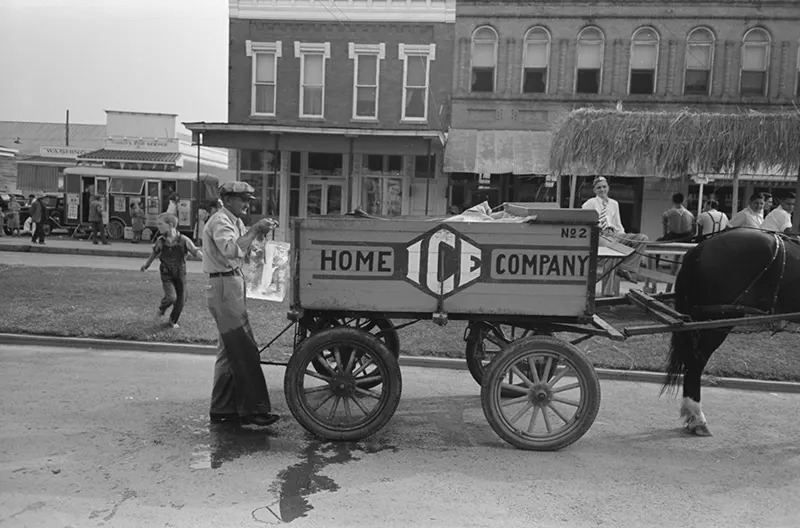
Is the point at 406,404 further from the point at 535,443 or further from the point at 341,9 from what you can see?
the point at 341,9

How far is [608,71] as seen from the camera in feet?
70.5

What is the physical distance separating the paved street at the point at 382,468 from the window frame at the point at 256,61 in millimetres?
17728

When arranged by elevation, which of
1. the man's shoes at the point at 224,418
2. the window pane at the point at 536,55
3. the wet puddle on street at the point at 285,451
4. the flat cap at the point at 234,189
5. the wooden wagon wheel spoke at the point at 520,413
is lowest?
the wet puddle on street at the point at 285,451

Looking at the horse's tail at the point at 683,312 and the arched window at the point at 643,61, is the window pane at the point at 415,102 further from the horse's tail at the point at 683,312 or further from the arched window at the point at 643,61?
the horse's tail at the point at 683,312

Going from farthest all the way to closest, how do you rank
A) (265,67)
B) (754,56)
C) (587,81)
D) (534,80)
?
(265,67)
(534,80)
(587,81)
(754,56)

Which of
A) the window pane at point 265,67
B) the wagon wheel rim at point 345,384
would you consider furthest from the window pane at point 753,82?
the wagon wheel rim at point 345,384

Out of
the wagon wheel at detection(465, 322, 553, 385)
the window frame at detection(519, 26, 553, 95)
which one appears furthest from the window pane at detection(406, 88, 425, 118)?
the wagon wheel at detection(465, 322, 553, 385)

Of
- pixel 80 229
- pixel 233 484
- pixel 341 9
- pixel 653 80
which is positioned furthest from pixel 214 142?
pixel 233 484

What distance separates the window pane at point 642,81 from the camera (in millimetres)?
21578

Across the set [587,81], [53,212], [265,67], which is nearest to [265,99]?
[265,67]

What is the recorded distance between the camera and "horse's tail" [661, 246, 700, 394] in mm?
5754

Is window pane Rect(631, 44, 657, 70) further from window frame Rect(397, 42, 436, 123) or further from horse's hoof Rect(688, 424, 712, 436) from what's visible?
horse's hoof Rect(688, 424, 712, 436)

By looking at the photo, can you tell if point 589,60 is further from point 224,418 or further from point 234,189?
point 224,418

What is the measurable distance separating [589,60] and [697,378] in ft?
58.9
